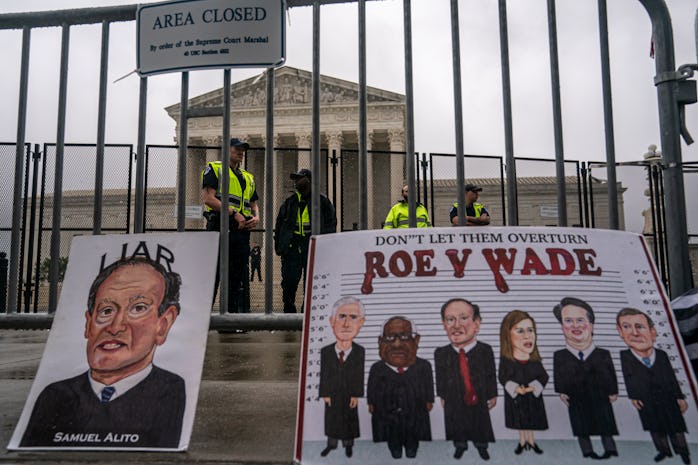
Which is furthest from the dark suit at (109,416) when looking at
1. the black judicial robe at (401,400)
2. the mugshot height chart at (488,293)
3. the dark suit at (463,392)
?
the dark suit at (463,392)

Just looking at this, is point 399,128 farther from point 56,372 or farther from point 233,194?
point 56,372

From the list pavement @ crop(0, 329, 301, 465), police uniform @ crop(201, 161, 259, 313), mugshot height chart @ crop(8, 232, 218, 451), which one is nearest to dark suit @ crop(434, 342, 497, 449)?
pavement @ crop(0, 329, 301, 465)

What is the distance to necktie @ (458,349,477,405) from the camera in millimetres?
1112

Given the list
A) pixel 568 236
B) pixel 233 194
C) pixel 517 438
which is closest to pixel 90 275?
pixel 517 438

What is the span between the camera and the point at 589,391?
112cm

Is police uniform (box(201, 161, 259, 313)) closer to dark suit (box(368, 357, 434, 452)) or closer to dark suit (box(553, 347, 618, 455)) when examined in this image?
dark suit (box(368, 357, 434, 452))

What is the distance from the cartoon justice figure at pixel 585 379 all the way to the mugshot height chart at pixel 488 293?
2 cm

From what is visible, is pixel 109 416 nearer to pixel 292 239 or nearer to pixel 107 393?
pixel 107 393

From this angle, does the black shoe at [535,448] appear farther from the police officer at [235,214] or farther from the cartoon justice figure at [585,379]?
the police officer at [235,214]

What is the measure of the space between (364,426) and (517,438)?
0.32m

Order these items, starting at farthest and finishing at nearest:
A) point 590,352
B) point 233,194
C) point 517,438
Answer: point 233,194
point 590,352
point 517,438

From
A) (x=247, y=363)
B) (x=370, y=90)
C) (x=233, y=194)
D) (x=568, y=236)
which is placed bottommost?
(x=247, y=363)

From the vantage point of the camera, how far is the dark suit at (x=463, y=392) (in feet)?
3.53

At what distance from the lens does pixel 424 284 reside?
1.27m
